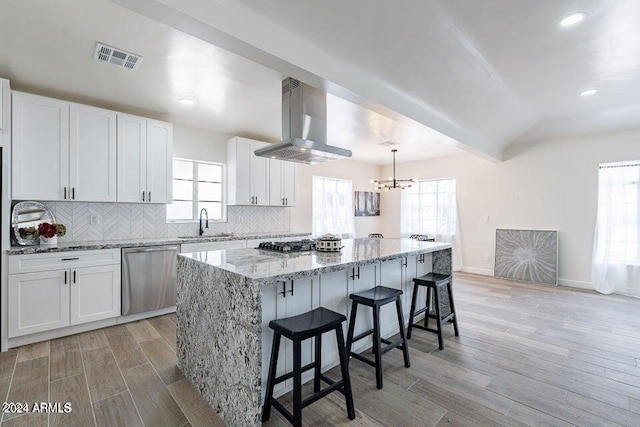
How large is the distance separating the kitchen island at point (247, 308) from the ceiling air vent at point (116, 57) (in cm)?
179

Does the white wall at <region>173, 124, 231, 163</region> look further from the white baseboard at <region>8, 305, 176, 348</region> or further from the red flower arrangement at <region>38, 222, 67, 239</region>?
the white baseboard at <region>8, 305, 176, 348</region>

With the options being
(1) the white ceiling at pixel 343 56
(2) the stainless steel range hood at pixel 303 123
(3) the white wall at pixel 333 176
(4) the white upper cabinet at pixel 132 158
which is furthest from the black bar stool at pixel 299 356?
(3) the white wall at pixel 333 176

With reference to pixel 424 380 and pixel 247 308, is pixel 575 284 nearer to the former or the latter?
pixel 424 380

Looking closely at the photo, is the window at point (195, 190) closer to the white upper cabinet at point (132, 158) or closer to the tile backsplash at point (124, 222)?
the tile backsplash at point (124, 222)

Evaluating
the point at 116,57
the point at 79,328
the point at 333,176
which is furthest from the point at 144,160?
the point at 333,176

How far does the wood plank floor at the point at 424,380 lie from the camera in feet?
6.28

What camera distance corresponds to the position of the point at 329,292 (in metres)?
2.45

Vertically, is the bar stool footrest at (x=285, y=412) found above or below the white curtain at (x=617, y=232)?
below

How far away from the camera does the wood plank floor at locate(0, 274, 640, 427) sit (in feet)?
6.28

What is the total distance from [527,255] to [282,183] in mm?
4767

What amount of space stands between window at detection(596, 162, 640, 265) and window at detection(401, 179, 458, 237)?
239 cm

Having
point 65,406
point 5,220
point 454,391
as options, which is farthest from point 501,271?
point 5,220

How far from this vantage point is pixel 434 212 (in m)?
7.10

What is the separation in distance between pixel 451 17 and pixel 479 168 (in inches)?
189
